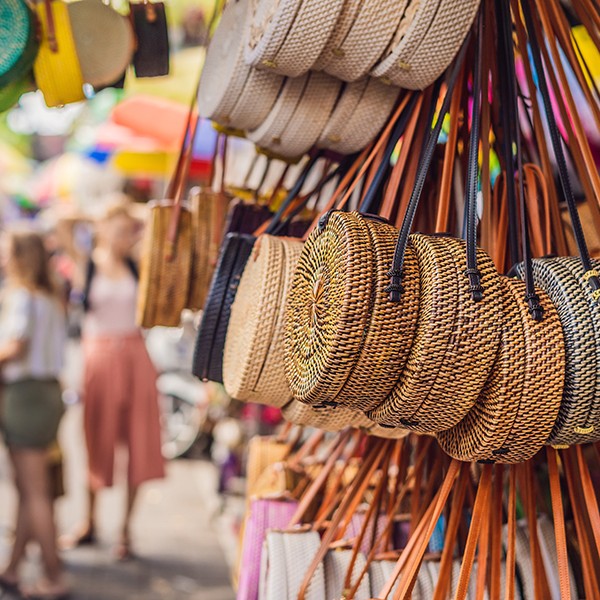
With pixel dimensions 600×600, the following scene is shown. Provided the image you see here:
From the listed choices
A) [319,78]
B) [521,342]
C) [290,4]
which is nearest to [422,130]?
[319,78]

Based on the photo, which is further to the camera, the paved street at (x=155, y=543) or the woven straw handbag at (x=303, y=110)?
the paved street at (x=155, y=543)

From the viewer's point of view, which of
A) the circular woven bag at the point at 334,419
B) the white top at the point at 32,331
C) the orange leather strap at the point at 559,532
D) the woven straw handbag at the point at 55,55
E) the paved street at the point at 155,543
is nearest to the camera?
the orange leather strap at the point at 559,532

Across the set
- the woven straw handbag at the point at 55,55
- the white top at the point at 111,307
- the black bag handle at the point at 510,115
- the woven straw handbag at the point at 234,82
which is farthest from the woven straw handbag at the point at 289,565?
the white top at the point at 111,307

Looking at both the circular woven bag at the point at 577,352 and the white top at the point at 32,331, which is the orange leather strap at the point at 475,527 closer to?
the circular woven bag at the point at 577,352

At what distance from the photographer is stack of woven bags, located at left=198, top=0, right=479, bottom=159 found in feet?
3.83

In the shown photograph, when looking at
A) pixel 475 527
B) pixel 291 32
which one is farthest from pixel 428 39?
pixel 475 527

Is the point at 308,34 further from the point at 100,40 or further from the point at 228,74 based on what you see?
the point at 100,40

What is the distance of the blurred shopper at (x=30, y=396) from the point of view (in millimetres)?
3650

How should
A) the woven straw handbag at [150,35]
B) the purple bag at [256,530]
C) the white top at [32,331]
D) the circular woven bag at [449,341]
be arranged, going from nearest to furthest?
1. the circular woven bag at [449,341]
2. the purple bag at [256,530]
3. the woven straw handbag at [150,35]
4. the white top at [32,331]

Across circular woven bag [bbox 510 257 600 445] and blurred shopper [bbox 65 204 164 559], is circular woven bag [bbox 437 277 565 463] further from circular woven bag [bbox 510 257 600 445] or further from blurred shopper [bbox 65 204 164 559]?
blurred shopper [bbox 65 204 164 559]

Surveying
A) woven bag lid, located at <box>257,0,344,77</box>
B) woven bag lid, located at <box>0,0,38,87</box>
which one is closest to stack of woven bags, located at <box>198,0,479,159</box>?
woven bag lid, located at <box>257,0,344,77</box>

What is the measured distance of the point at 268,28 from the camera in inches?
46.6

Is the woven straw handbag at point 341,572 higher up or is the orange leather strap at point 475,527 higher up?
the orange leather strap at point 475,527

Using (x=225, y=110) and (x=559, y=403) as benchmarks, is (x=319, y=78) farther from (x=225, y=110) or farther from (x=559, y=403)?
(x=559, y=403)
